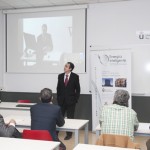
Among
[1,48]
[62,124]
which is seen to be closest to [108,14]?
[1,48]

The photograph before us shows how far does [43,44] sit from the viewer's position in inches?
268

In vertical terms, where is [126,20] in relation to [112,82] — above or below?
above

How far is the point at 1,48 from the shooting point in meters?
7.06

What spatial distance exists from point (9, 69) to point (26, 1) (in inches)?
73.4

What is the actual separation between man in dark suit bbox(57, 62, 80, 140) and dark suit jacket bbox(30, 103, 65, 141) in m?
2.22

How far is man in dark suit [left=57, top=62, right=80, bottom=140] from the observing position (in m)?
5.62

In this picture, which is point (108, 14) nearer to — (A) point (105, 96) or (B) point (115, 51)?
(B) point (115, 51)

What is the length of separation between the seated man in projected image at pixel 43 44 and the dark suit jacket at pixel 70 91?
4.41ft

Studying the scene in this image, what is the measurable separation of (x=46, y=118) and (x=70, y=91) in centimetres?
231

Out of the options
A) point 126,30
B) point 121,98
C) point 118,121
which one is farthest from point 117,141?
point 126,30

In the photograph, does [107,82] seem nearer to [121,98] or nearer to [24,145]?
[121,98]

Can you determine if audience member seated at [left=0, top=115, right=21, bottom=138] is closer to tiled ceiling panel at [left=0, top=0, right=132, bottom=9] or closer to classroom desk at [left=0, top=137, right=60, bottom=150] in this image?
classroom desk at [left=0, top=137, right=60, bottom=150]

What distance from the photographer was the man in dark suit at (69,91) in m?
5.62

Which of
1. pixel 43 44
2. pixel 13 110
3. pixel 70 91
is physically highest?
pixel 43 44
